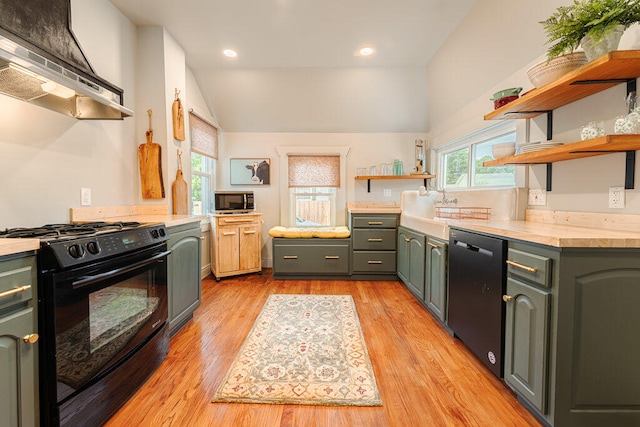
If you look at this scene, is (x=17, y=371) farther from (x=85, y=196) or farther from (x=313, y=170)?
(x=313, y=170)

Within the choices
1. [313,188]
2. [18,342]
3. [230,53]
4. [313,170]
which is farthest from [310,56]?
[18,342]

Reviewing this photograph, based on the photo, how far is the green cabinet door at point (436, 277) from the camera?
2.15 metres

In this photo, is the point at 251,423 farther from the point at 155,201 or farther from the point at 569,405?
Result: the point at 155,201

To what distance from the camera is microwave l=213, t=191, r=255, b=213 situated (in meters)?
3.56

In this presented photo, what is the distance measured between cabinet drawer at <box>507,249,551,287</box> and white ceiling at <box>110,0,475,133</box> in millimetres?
2104

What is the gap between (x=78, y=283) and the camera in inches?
45.4

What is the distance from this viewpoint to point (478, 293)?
168cm

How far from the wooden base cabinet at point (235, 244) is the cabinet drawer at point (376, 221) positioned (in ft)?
4.43

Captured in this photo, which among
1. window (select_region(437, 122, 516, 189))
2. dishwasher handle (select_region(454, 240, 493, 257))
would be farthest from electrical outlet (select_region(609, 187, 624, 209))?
window (select_region(437, 122, 516, 189))

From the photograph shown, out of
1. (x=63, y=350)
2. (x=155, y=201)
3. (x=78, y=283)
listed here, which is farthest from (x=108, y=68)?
(x=63, y=350)

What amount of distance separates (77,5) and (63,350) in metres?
2.28

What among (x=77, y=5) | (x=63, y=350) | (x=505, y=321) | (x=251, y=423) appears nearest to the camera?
(x=63, y=350)

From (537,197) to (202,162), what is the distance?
3721mm

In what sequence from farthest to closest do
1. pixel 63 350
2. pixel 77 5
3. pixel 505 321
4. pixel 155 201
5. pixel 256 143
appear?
pixel 256 143 < pixel 155 201 < pixel 77 5 < pixel 505 321 < pixel 63 350
